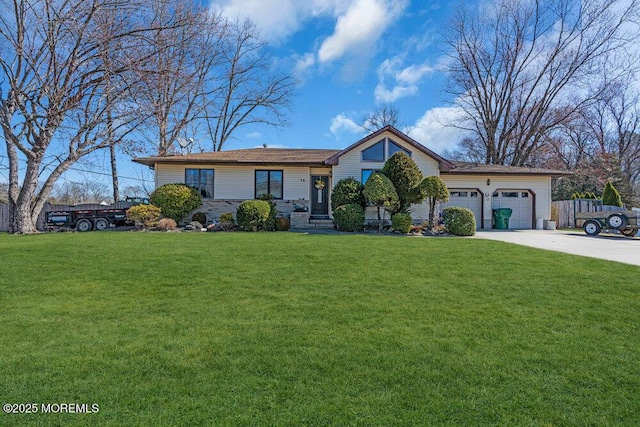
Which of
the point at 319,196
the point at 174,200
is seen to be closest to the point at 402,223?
the point at 319,196

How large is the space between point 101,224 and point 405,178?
45.6 ft

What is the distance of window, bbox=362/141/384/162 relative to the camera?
16500mm

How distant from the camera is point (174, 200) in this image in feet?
49.1

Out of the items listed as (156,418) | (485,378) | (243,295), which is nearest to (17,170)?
(243,295)

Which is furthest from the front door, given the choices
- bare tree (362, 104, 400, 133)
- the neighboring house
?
bare tree (362, 104, 400, 133)

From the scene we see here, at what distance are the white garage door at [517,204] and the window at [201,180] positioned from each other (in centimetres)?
1509

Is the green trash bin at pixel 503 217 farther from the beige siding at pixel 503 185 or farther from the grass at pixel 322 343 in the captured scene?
the grass at pixel 322 343

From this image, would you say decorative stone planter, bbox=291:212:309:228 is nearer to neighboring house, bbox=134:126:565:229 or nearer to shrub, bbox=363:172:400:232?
neighboring house, bbox=134:126:565:229

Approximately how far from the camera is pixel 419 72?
64.4ft

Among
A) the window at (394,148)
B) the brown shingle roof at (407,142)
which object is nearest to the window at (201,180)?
the brown shingle roof at (407,142)

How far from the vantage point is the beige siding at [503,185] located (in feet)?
57.1

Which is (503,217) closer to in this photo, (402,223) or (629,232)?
(629,232)

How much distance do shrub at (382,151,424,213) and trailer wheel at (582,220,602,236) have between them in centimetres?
726

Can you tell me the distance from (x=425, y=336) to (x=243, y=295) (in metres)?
2.67
